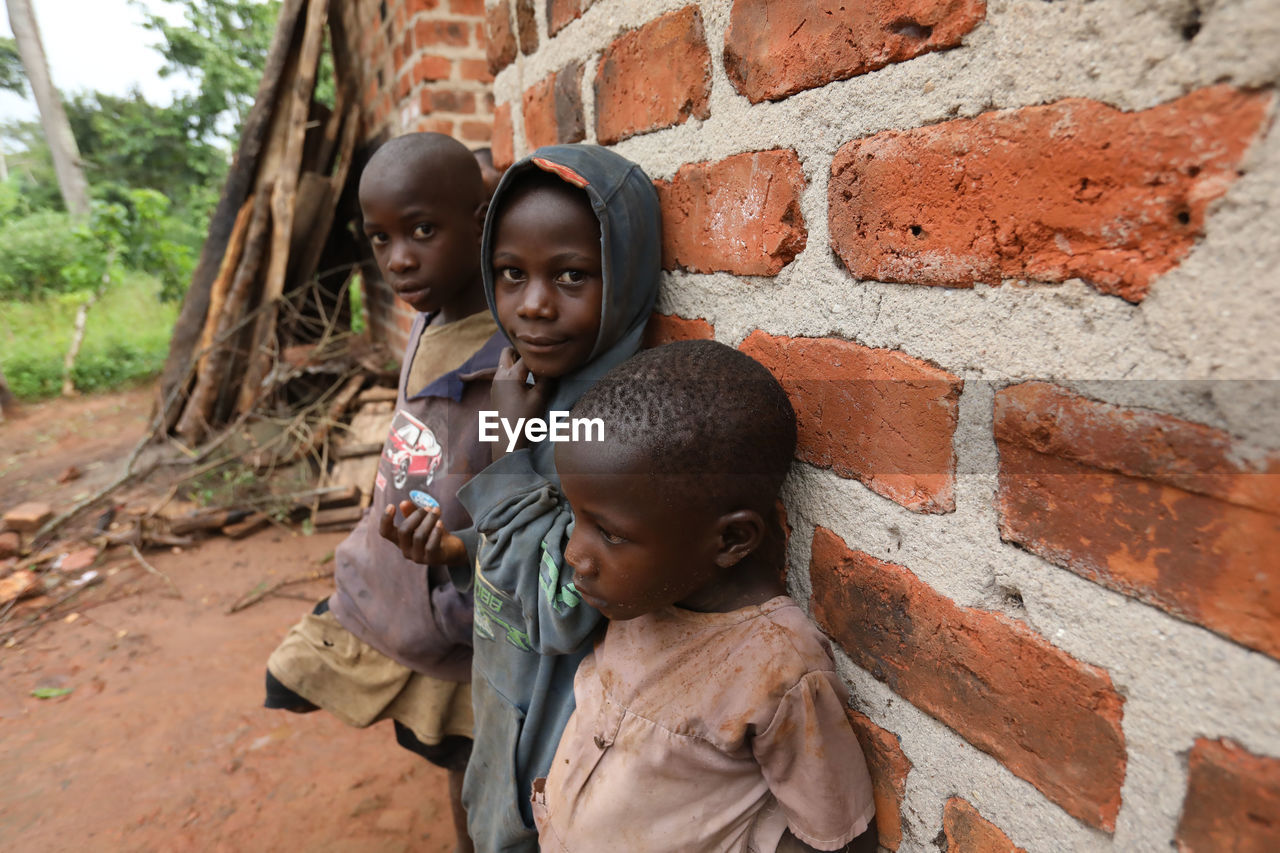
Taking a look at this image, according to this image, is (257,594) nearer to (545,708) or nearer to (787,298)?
(545,708)

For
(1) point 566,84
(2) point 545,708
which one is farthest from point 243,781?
(1) point 566,84

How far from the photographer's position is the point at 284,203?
442cm

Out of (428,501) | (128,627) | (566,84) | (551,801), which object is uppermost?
(566,84)

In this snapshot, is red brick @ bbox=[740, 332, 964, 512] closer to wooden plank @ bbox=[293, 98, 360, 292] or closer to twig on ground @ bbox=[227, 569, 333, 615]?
twig on ground @ bbox=[227, 569, 333, 615]

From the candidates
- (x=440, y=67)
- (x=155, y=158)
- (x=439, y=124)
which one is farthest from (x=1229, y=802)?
(x=155, y=158)

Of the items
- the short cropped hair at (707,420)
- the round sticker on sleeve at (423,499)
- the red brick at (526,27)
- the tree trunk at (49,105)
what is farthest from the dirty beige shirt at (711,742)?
the tree trunk at (49,105)

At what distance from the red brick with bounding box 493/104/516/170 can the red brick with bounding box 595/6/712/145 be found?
1.44 ft

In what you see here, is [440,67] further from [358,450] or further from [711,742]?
[711,742]

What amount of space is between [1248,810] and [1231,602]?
0.55ft

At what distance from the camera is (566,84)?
56.2 inches

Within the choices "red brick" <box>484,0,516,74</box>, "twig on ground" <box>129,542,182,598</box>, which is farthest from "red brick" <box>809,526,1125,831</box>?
"twig on ground" <box>129,542,182,598</box>

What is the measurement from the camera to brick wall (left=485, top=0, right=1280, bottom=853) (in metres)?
0.54

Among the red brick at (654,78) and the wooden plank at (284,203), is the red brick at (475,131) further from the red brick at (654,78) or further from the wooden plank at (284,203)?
the red brick at (654,78)

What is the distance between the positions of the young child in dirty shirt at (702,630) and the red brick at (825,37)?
37 centimetres
